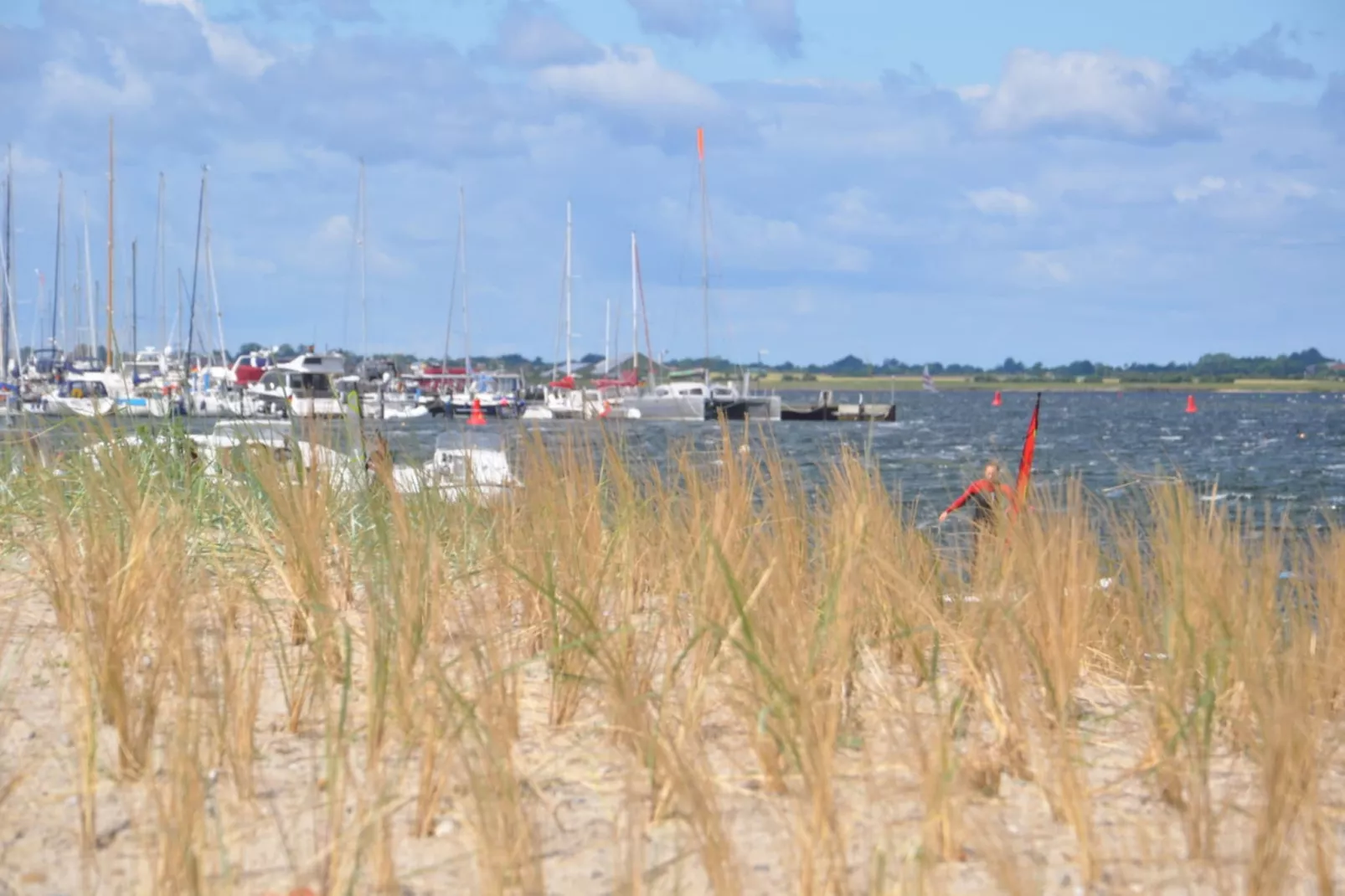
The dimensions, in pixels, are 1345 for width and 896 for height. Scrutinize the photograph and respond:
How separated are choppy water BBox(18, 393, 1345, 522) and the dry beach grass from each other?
62 centimetres

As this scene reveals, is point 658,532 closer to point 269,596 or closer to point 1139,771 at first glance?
point 269,596

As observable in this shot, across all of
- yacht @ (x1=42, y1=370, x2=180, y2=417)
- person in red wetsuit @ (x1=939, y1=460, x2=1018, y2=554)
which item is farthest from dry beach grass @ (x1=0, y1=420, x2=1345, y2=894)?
yacht @ (x1=42, y1=370, x2=180, y2=417)

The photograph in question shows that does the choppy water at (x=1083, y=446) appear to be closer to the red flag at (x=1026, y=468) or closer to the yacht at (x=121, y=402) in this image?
the red flag at (x=1026, y=468)

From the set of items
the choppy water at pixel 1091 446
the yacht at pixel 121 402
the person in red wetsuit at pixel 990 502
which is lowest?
the choppy water at pixel 1091 446

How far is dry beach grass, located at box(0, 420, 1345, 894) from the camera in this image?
118 inches

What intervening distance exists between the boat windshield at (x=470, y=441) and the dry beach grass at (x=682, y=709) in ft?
3.94

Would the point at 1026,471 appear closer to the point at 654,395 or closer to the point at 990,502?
the point at 990,502

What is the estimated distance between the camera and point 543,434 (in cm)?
653

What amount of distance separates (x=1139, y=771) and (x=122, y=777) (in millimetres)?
2511

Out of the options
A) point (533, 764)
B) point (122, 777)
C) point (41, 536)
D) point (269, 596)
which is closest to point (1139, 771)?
point (533, 764)

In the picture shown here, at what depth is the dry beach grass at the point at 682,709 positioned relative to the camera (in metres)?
3.00

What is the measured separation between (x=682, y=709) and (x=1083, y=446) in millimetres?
44384

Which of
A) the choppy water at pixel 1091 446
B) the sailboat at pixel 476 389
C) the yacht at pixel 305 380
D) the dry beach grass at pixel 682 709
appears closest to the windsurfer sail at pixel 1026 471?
the choppy water at pixel 1091 446

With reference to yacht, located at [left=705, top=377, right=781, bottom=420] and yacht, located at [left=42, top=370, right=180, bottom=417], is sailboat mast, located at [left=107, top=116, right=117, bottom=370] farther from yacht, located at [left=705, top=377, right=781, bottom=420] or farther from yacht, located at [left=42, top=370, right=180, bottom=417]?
yacht, located at [left=705, top=377, right=781, bottom=420]
